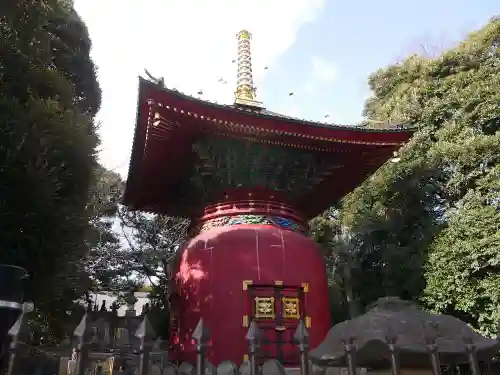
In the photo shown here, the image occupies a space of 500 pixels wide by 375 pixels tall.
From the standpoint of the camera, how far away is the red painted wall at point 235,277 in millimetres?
9562

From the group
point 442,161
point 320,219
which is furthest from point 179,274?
point 320,219

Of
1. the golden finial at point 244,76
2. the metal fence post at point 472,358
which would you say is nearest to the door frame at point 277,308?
the golden finial at point 244,76

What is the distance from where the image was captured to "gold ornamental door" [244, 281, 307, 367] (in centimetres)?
931

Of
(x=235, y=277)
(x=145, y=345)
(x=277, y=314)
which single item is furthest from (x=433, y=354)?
(x=235, y=277)

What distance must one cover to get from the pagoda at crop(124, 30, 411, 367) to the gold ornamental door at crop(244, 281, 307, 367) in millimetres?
21

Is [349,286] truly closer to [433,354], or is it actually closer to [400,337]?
[400,337]

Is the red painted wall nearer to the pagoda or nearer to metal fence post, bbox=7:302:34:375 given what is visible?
the pagoda

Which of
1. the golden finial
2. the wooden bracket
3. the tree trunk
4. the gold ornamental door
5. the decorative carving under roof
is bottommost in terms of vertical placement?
the decorative carving under roof

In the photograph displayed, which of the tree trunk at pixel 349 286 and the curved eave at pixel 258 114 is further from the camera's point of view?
the tree trunk at pixel 349 286

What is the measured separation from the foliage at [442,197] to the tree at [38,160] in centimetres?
1010

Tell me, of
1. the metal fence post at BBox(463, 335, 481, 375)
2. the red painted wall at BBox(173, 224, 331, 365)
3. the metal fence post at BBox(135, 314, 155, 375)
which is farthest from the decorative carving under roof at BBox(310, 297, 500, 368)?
the red painted wall at BBox(173, 224, 331, 365)

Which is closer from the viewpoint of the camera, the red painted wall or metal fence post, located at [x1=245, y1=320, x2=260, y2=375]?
metal fence post, located at [x1=245, y1=320, x2=260, y2=375]

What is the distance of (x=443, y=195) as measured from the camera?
614 inches

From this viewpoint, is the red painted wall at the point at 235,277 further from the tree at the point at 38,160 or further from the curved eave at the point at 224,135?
the tree at the point at 38,160
